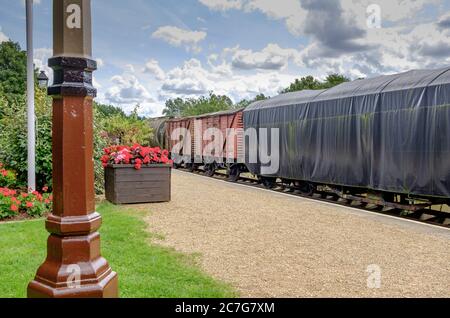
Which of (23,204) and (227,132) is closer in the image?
(23,204)

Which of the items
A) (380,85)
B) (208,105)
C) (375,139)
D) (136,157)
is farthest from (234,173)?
(208,105)

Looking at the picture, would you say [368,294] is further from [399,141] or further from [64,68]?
[399,141]

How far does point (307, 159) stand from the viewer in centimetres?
1256

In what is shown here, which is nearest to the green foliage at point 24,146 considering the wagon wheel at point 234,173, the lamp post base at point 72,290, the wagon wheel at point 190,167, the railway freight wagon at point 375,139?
the railway freight wagon at point 375,139

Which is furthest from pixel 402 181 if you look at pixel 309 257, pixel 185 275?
pixel 185 275

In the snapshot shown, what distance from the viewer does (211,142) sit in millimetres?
20062

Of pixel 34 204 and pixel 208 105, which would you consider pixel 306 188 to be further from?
pixel 208 105

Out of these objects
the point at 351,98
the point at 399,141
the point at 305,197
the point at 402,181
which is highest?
the point at 351,98

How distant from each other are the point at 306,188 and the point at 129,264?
8946 millimetres

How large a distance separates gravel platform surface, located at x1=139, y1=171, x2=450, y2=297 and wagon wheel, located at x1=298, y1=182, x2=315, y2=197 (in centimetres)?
262

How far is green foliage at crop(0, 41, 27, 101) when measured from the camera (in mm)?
50684

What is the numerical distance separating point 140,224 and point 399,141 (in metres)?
5.75

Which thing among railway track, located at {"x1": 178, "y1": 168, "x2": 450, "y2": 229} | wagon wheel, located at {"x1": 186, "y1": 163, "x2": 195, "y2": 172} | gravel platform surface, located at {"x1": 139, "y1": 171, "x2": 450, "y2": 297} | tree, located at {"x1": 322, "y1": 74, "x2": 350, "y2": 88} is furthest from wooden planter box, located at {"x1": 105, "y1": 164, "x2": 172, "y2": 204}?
tree, located at {"x1": 322, "y1": 74, "x2": 350, "y2": 88}

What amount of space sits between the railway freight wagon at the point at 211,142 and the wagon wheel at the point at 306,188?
370cm
